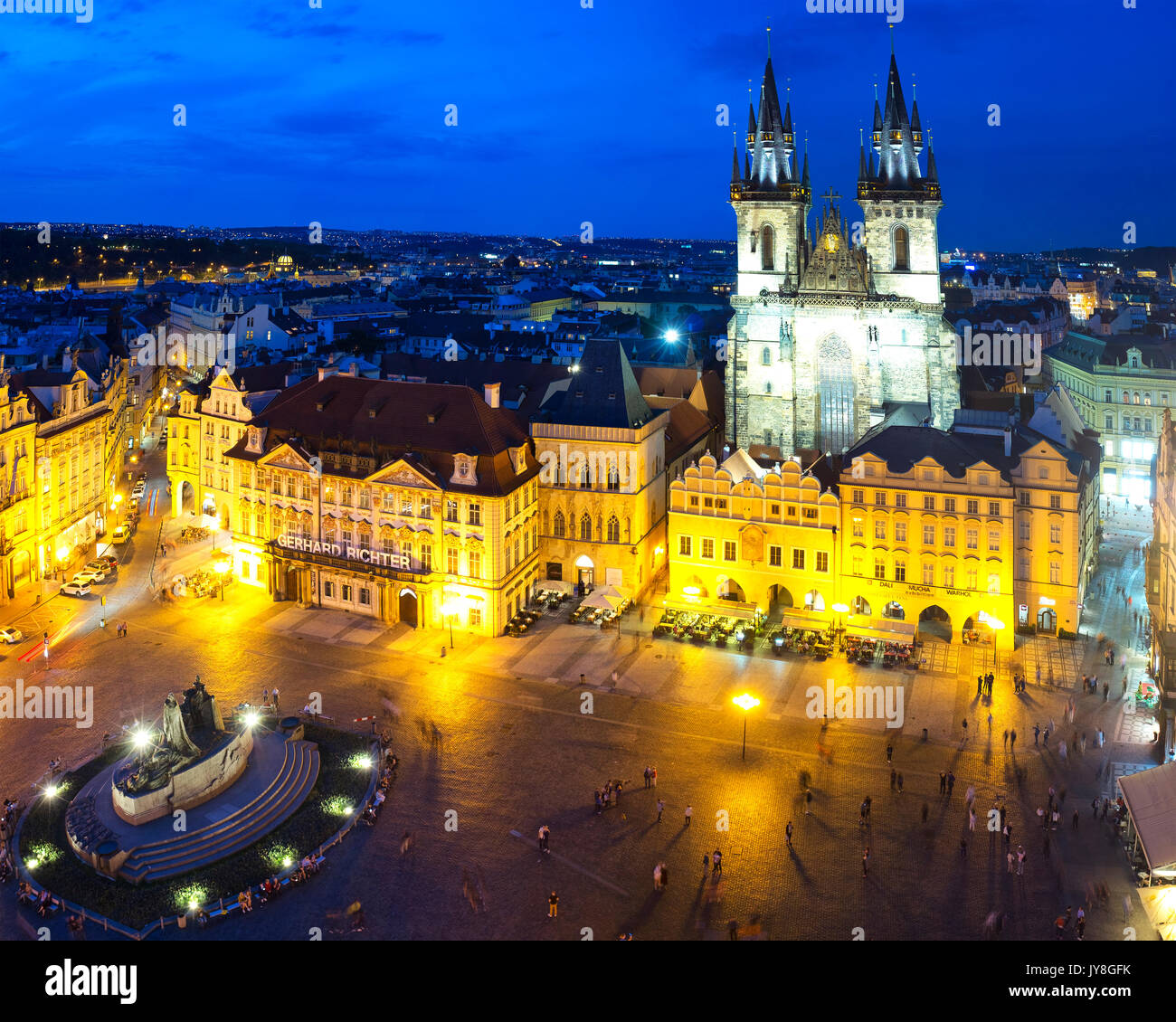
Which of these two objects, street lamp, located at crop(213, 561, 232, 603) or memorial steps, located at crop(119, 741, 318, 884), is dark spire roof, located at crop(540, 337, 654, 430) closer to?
street lamp, located at crop(213, 561, 232, 603)

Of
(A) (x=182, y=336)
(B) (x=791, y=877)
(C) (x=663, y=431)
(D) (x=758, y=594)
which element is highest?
(A) (x=182, y=336)

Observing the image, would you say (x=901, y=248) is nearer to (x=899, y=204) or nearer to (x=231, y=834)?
(x=899, y=204)

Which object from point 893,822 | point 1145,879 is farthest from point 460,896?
point 1145,879

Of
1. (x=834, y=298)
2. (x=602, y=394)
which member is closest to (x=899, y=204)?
(x=834, y=298)

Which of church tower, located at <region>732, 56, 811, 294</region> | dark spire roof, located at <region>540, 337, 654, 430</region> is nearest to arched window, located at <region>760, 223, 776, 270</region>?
church tower, located at <region>732, 56, 811, 294</region>

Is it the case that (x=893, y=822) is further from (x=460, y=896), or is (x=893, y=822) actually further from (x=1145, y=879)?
(x=460, y=896)

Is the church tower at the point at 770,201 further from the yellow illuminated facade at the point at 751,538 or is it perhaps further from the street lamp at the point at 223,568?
the street lamp at the point at 223,568
